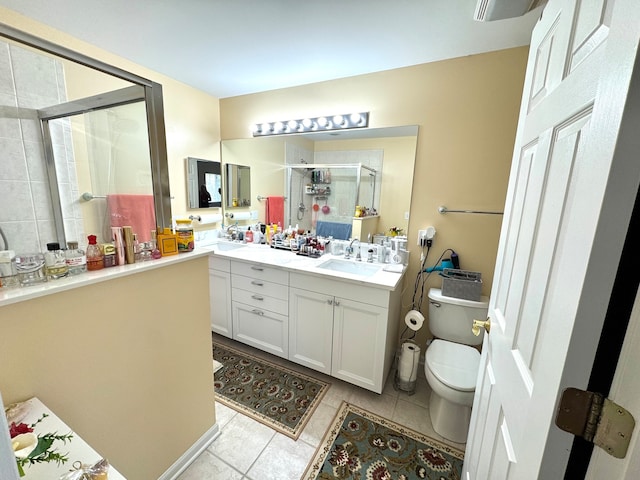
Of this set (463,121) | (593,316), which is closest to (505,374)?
(593,316)

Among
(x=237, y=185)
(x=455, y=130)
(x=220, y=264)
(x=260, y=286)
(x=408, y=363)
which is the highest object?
(x=455, y=130)

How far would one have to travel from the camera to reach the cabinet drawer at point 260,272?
6.43 feet

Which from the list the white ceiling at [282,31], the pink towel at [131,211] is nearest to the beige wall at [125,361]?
the pink towel at [131,211]

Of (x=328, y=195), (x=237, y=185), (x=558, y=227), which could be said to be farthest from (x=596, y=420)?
(x=237, y=185)

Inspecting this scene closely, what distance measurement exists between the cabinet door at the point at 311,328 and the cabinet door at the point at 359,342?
0.20ft

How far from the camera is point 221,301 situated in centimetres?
231

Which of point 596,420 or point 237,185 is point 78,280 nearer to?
point 596,420

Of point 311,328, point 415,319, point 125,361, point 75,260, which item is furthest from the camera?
point 311,328

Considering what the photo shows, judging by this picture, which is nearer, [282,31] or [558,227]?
[558,227]

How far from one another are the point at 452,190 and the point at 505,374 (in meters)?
1.40

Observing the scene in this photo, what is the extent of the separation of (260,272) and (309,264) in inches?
15.5

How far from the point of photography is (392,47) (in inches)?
65.9

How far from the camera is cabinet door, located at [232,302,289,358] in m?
2.05

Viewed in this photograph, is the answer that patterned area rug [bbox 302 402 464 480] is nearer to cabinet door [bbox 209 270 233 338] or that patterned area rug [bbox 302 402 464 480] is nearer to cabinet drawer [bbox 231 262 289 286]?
cabinet drawer [bbox 231 262 289 286]
